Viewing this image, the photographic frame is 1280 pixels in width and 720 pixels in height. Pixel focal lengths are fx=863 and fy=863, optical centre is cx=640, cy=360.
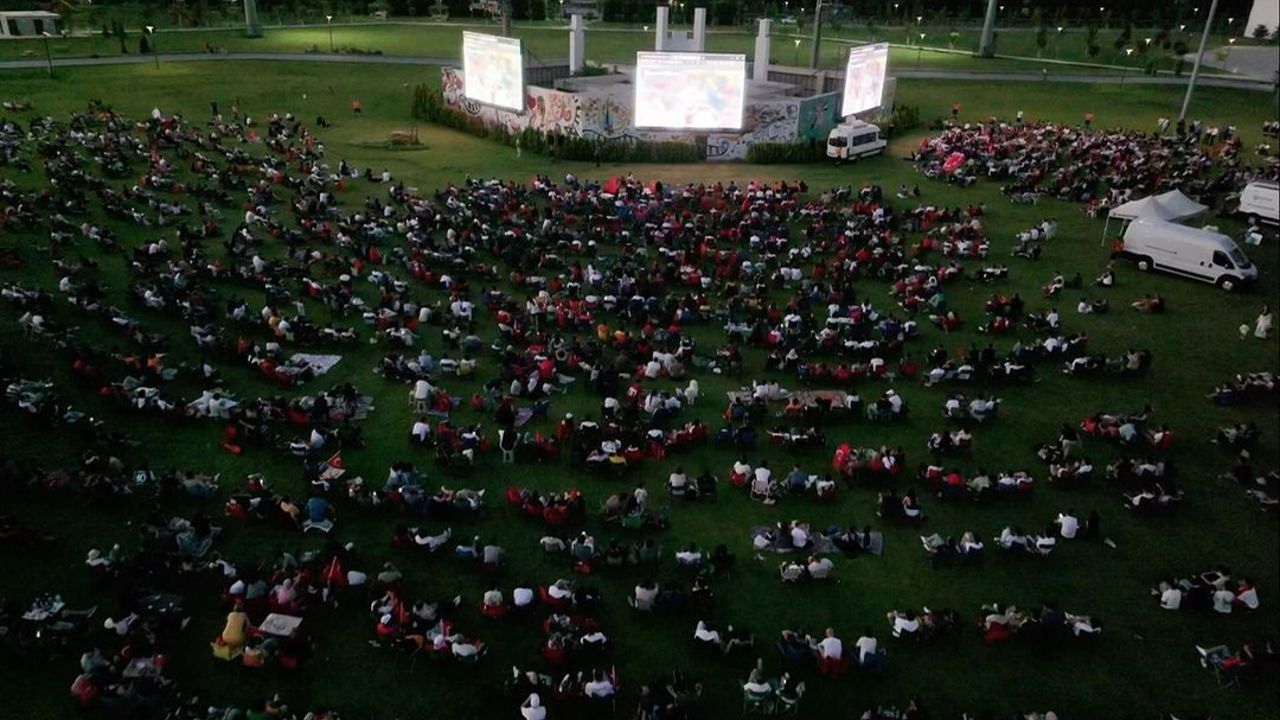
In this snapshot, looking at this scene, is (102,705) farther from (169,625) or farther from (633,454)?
(633,454)

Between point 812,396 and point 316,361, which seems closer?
point 812,396

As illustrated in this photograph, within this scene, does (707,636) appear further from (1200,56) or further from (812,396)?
(1200,56)

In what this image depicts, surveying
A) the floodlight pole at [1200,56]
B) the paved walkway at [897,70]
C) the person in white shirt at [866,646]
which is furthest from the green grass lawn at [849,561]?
the paved walkway at [897,70]

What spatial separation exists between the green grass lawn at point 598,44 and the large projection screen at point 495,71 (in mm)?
31237

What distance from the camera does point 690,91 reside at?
56.1 m

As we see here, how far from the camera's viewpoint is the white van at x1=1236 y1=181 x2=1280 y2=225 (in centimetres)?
4119

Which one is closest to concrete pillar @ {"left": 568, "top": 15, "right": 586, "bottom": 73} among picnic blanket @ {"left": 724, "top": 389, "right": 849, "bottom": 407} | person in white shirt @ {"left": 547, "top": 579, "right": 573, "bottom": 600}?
picnic blanket @ {"left": 724, "top": 389, "right": 849, "bottom": 407}

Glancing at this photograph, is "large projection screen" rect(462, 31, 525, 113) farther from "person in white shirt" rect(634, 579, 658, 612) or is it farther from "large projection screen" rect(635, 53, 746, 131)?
"person in white shirt" rect(634, 579, 658, 612)

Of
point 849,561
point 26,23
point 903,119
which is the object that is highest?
point 26,23

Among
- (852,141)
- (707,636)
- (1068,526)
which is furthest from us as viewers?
(852,141)

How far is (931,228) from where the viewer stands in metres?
42.8

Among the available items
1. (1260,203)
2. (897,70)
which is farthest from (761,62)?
(1260,203)

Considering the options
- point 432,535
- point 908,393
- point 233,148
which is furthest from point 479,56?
point 432,535

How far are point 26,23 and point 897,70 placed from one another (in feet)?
296
